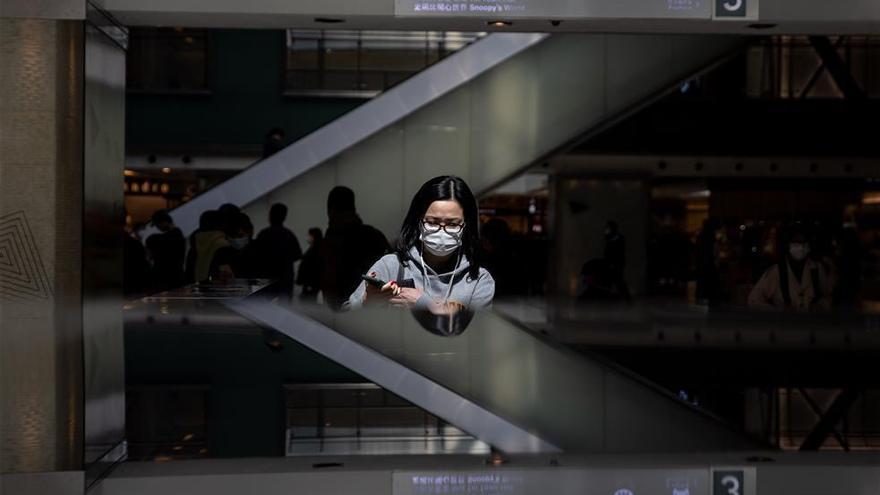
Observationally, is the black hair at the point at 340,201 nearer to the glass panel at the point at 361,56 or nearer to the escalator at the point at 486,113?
the escalator at the point at 486,113

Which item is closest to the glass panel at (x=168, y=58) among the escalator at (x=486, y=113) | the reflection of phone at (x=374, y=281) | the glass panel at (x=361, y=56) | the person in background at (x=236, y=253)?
the glass panel at (x=361, y=56)

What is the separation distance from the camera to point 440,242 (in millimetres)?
5492

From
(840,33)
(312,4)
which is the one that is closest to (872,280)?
(840,33)

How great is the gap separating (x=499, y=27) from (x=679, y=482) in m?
2.84

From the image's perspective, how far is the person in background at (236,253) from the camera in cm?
987

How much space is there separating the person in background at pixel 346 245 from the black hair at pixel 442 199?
2571 mm

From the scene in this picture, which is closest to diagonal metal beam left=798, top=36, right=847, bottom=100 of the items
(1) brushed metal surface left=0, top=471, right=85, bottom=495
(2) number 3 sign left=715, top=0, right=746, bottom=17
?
(2) number 3 sign left=715, top=0, right=746, bottom=17

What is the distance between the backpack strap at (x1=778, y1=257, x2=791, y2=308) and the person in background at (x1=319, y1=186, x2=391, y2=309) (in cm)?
508

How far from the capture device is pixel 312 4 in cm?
532

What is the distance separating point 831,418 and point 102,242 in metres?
3.53

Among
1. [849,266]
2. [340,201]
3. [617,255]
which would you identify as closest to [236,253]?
[340,201]

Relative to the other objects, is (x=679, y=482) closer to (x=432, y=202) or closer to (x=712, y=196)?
(x=432, y=202)

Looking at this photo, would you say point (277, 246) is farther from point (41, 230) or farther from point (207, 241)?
point (41, 230)

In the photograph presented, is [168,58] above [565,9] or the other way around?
above
